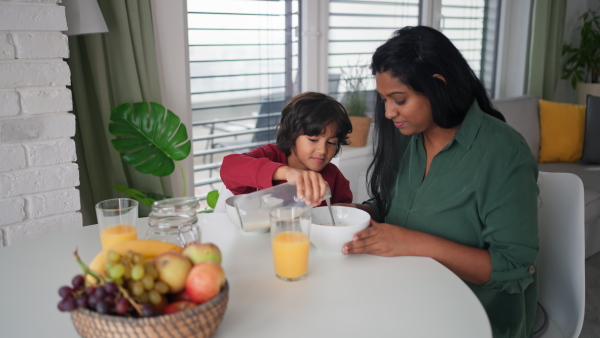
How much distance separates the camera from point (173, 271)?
752 millimetres

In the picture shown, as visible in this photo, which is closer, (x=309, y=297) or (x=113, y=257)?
(x=113, y=257)

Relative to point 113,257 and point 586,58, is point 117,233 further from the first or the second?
point 586,58

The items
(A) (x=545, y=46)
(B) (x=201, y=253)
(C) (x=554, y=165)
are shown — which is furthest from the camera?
(A) (x=545, y=46)

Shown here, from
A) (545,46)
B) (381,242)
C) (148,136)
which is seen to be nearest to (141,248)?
(381,242)

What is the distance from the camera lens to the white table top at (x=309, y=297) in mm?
860

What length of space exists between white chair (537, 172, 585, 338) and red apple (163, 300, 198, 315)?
3.27ft

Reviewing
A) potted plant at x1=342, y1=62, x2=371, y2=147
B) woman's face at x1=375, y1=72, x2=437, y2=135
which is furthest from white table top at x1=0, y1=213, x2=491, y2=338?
potted plant at x1=342, y1=62, x2=371, y2=147

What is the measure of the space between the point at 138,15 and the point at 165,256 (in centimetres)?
175

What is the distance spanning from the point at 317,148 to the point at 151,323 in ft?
3.33

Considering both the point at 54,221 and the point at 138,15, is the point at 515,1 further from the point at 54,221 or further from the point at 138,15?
the point at 54,221

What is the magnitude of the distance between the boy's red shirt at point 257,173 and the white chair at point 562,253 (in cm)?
62

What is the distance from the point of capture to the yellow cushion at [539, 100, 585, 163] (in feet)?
11.4

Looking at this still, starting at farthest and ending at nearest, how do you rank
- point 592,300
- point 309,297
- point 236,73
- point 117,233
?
1. point 236,73
2. point 592,300
3. point 117,233
4. point 309,297

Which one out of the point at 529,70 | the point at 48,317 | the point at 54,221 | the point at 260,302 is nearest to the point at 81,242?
the point at 48,317
